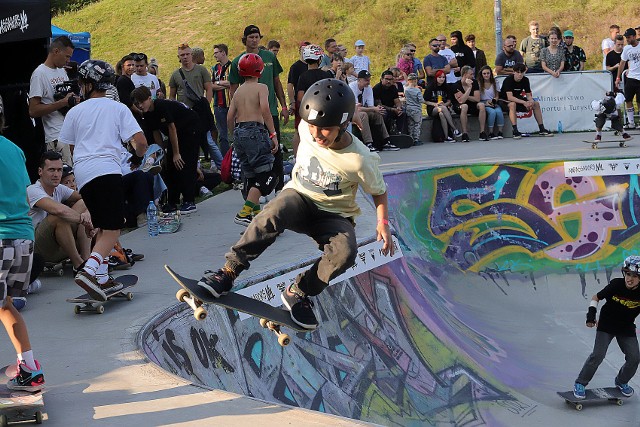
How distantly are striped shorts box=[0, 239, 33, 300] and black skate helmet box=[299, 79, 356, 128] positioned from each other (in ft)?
5.81

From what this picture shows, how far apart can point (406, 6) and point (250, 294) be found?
86.2ft

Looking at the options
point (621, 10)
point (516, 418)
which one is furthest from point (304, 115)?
point (621, 10)

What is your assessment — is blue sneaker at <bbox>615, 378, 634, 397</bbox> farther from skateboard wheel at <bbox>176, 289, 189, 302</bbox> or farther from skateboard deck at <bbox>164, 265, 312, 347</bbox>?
skateboard wheel at <bbox>176, 289, 189, 302</bbox>

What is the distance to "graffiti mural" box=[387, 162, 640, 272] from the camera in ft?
42.2

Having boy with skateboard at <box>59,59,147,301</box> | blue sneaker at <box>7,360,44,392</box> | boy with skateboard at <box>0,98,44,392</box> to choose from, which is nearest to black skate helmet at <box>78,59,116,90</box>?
boy with skateboard at <box>59,59,147,301</box>

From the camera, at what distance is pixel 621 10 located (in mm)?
29828

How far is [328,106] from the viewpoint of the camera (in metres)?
5.05

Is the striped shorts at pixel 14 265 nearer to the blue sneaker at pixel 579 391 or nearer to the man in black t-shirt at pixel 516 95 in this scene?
the blue sneaker at pixel 579 391

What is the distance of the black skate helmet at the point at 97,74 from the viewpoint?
7.24m

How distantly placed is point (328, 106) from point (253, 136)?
4374 mm

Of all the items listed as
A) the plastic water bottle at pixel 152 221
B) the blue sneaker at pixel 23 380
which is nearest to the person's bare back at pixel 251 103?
the plastic water bottle at pixel 152 221

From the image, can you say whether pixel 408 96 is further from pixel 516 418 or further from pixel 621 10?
pixel 621 10

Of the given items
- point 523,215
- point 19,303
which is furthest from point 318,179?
point 523,215

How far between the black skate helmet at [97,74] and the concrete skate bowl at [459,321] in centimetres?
194
